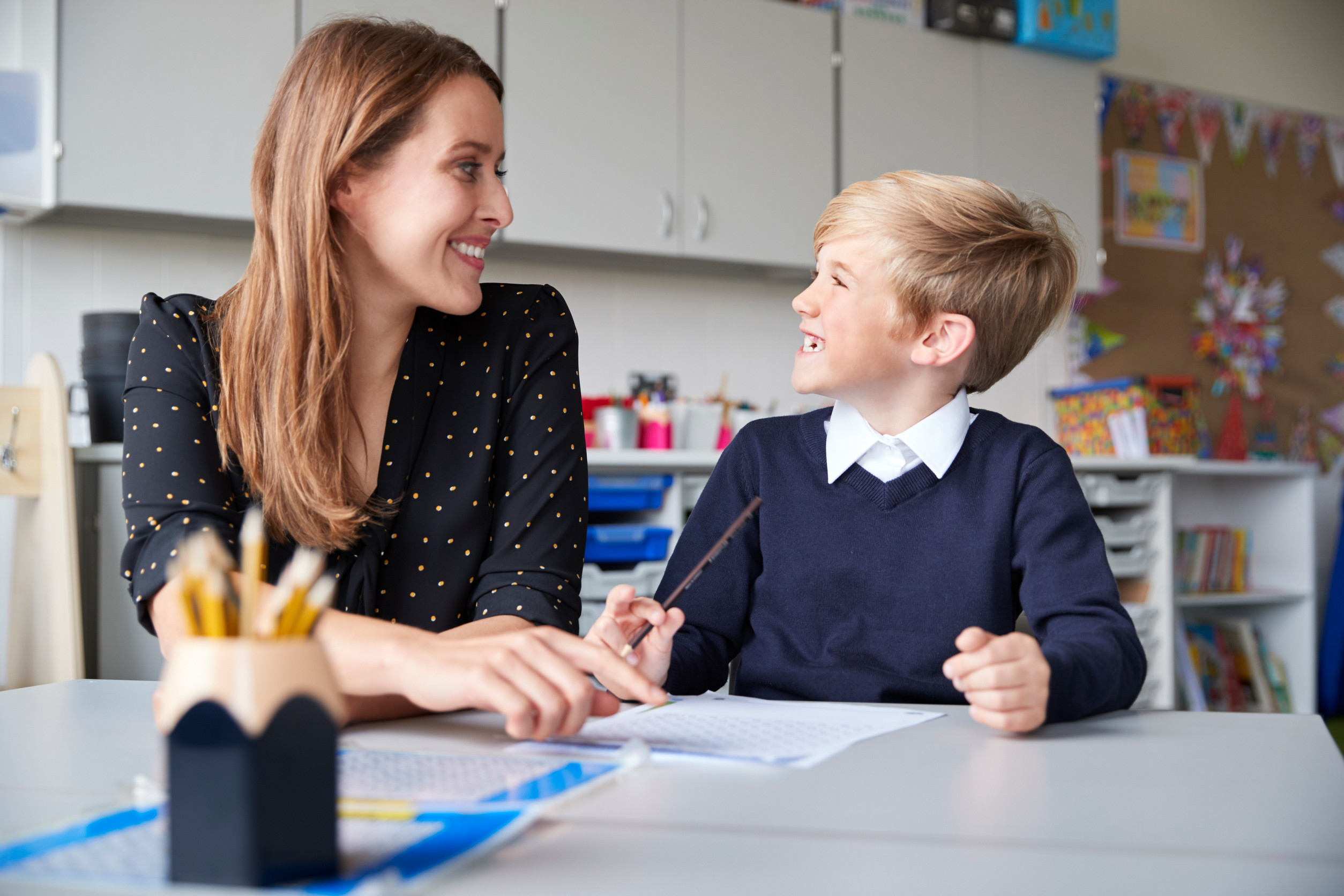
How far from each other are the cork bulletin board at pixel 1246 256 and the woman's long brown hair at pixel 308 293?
3298 mm

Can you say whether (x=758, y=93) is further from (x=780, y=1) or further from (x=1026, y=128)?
(x=1026, y=128)

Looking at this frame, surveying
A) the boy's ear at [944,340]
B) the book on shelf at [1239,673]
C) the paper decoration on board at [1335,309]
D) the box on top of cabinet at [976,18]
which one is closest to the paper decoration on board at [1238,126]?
the paper decoration on board at [1335,309]

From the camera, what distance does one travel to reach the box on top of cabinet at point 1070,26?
11.2ft

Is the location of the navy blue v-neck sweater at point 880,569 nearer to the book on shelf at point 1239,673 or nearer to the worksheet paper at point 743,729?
the worksheet paper at point 743,729

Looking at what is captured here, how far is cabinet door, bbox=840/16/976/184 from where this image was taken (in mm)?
3232

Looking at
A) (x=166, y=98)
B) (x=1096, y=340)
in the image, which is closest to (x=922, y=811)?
(x=166, y=98)

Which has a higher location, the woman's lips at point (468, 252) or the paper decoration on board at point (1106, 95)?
the paper decoration on board at point (1106, 95)

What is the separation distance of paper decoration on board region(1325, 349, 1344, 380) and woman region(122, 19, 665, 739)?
4.04 meters

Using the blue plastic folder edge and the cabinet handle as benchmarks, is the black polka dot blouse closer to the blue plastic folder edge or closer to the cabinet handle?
the blue plastic folder edge

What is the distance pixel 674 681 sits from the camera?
1096 mm

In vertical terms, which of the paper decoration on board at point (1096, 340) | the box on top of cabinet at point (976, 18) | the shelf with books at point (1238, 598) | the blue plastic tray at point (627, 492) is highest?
the box on top of cabinet at point (976, 18)

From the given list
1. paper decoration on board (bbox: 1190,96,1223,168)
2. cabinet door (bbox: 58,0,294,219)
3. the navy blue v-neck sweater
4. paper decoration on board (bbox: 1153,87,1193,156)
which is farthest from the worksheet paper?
paper decoration on board (bbox: 1190,96,1223,168)

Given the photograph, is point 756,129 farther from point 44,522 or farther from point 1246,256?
point 1246,256

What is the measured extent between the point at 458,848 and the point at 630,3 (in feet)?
8.96
